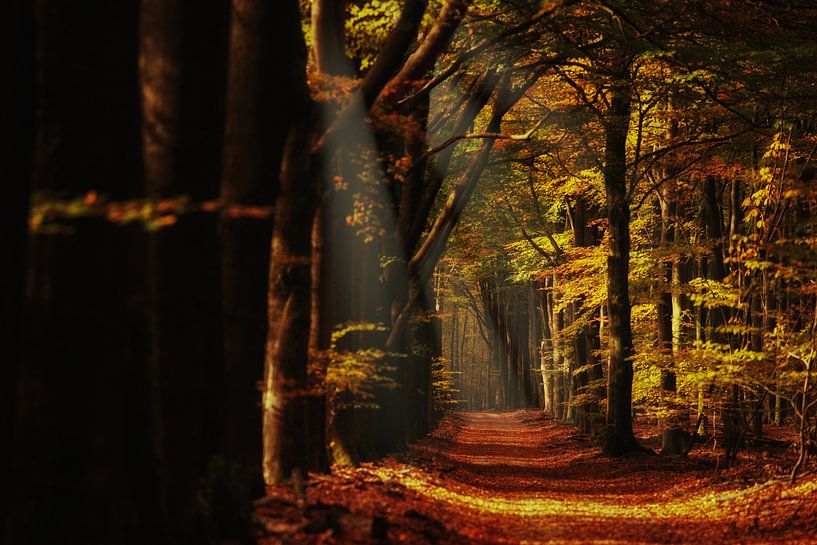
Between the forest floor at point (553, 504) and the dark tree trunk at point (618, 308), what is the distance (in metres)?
0.82

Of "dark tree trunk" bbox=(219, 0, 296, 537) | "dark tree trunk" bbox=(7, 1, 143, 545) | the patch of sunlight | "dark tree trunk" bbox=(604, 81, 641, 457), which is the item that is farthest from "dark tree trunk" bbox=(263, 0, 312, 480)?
"dark tree trunk" bbox=(604, 81, 641, 457)

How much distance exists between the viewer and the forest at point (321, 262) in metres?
4.88

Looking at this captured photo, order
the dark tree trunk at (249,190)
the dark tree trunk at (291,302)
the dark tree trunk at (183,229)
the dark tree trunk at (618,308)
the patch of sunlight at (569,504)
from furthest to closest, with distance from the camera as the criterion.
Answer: the dark tree trunk at (618,308)
the patch of sunlight at (569,504)
the dark tree trunk at (291,302)
the dark tree trunk at (249,190)
the dark tree trunk at (183,229)

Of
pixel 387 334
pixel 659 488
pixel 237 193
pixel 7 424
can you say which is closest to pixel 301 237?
pixel 237 193

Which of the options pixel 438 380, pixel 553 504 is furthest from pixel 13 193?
pixel 438 380

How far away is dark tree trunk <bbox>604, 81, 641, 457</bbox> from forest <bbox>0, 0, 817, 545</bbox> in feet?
0.23

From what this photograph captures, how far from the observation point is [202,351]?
701cm

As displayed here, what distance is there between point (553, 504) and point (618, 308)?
8343 millimetres

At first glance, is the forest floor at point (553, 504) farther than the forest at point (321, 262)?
Yes

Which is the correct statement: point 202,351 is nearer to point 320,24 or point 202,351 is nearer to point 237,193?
point 237,193

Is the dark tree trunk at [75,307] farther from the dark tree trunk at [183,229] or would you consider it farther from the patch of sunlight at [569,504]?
the patch of sunlight at [569,504]

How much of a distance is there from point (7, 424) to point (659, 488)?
14537 mm

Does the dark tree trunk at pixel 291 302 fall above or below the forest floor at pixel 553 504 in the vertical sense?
above

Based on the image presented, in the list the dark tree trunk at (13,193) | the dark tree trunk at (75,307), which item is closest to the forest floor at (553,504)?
the dark tree trunk at (75,307)
